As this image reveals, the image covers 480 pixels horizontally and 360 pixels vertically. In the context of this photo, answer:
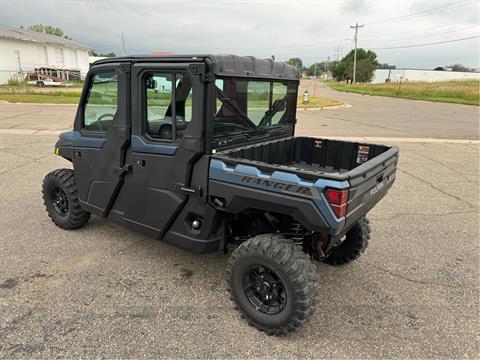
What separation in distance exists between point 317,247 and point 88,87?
8.99 ft

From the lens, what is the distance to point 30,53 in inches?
1581

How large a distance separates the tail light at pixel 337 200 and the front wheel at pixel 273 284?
1.57ft

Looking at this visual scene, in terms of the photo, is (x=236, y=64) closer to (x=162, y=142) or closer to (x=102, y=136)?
(x=162, y=142)

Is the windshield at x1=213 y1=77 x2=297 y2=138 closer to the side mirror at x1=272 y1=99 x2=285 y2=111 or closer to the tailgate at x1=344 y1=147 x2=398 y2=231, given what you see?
the side mirror at x1=272 y1=99 x2=285 y2=111

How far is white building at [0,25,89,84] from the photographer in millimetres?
36031

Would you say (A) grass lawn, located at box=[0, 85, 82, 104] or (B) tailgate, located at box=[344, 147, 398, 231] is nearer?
(B) tailgate, located at box=[344, 147, 398, 231]

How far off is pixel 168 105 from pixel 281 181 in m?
1.22

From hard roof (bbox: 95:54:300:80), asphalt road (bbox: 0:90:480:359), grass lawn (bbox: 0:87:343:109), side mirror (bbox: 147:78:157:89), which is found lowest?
asphalt road (bbox: 0:90:480:359)

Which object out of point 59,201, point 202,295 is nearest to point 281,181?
point 202,295

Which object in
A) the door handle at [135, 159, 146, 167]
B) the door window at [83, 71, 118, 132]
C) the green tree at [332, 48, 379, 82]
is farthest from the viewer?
the green tree at [332, 48, 379, 82]

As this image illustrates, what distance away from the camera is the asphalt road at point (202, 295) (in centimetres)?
268

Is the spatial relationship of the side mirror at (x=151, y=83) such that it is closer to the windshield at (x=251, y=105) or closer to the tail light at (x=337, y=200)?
the windshield at (x=251, y=105)

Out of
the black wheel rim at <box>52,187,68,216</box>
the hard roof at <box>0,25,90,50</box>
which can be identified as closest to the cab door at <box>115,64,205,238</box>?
the black wheel rim at <box>52,187,68,216</box>

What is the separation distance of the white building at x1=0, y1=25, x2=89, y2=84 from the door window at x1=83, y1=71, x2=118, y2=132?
120 feet
